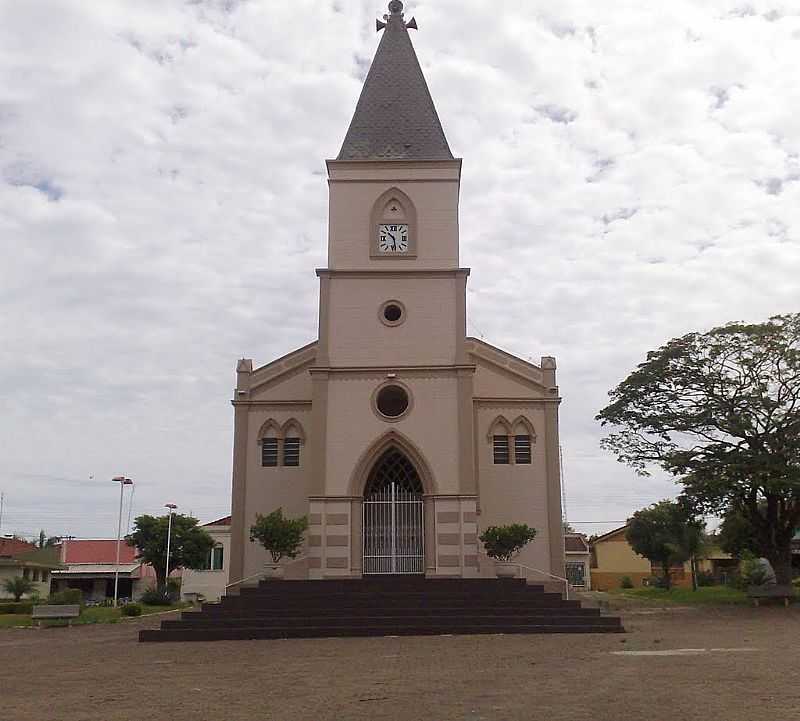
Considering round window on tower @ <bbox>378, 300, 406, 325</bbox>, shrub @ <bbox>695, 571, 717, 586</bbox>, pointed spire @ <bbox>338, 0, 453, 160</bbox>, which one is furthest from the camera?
shrub @ <bbox>695, 571, 717, 586</bbox>

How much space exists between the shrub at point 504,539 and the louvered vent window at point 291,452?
6.70 meters

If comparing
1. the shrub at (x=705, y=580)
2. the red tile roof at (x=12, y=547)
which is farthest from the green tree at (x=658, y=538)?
the red tile roof at (x=12, y=547)

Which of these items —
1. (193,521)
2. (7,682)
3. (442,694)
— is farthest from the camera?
(193,521)

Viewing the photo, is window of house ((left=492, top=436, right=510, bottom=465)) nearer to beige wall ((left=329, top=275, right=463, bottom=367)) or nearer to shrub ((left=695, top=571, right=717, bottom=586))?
beige wall ((left=329, top=275, right=463, bottom=367))

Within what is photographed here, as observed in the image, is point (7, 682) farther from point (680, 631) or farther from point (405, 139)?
point (405, 139)

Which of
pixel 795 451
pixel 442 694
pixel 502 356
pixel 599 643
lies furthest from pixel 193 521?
pixel 442 694

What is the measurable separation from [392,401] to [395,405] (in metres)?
0.15

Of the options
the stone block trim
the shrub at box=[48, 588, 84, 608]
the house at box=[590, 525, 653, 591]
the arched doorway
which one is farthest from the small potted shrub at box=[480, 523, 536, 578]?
the house at box=[590, 525, 653, 591]

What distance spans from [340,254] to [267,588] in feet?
34.9

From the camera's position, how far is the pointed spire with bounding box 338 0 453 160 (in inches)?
1173

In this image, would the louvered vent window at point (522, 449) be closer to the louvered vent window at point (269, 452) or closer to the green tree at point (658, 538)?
the louvered vent window at point (269, 452)

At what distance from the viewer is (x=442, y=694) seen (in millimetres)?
11891

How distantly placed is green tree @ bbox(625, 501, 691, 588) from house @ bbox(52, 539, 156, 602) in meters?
29.0

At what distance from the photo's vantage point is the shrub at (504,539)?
25922 mm
